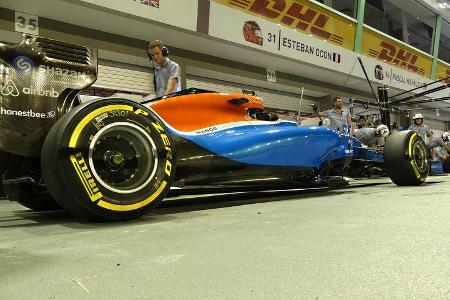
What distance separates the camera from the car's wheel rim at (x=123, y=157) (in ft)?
6.72

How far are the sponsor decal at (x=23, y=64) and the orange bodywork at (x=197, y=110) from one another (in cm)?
94

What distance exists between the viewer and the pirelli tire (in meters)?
1.89

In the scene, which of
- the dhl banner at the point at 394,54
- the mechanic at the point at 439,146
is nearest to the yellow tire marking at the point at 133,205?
the mechanic at the point at 439,146

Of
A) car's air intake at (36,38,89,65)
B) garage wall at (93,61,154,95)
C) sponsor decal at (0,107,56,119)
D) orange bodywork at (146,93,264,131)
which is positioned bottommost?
sponsor decal at (0,107,56,119)

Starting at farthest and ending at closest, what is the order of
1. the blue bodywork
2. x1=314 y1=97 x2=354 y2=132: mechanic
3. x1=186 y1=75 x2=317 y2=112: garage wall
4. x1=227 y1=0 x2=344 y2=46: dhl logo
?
x1=186 y1=75 x2=317 y2=112: garage wall, x1=227 y1=0 x2=344 y2=46: dhl logo, x1=314 y1=97 x2=354 y2=132: mechanic, the blue bodywork

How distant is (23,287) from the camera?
1.02m

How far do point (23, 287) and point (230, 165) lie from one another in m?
1.90

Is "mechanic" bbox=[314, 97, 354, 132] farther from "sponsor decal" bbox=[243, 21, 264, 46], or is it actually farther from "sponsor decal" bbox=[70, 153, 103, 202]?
"sponsor decal" bbox=[70, 153, 103, 202]

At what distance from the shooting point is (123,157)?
A: 6.97 feet

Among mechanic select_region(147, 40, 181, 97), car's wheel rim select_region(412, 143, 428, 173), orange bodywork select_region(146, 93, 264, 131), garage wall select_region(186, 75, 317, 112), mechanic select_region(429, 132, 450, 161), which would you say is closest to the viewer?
orange bodywork select_region(146, 93, 264, 131)

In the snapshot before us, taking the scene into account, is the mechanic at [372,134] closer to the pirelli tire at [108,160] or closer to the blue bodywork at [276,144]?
the blue bodywork at [276,144]

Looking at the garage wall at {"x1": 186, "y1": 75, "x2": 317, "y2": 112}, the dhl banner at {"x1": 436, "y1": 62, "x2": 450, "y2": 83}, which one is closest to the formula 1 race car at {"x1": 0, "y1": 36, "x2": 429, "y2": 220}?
the garage wall at {"x1": 186, "y1": 75, "x2": 317, "y2": 112}

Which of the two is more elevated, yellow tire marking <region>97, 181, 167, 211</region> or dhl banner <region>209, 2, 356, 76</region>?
dhl banner <region>209, 2, 356, 76</region>

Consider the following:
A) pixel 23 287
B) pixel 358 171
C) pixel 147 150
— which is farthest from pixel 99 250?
pixel 358 171
